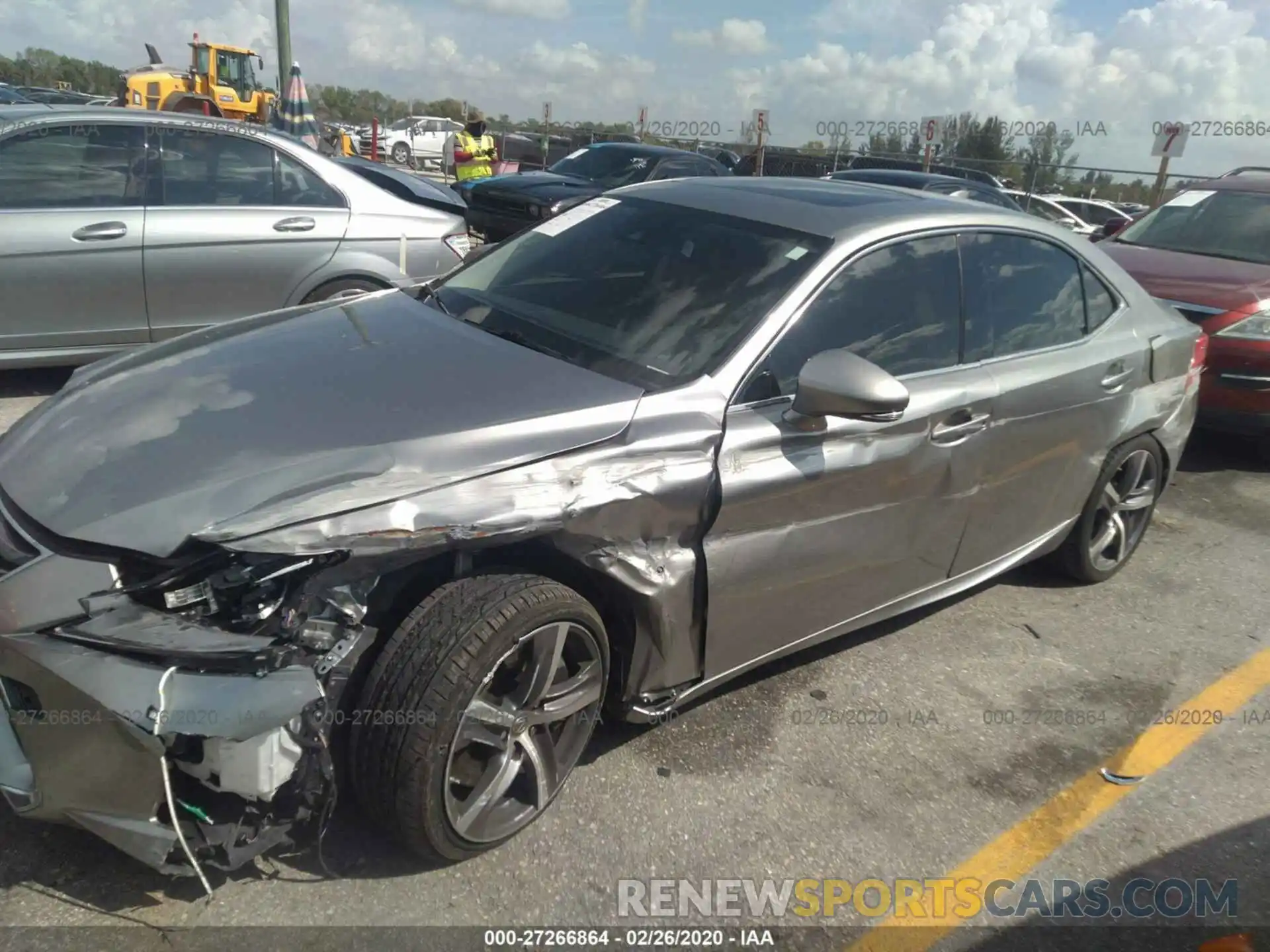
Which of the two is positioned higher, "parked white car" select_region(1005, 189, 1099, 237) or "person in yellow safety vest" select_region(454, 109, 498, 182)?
"person in yellow safety vest" select_region(454, 109, 498, 182)

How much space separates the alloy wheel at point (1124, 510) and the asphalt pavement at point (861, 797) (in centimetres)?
22

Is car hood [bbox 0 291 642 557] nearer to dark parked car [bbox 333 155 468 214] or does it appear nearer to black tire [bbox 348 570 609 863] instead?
black tire [bbox 348 570 609 863]

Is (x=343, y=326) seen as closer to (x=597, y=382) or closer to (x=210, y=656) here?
(x=597, y=382)

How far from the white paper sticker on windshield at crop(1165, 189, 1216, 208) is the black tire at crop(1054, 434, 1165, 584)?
4127 millimetres

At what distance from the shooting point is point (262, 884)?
7.78ft

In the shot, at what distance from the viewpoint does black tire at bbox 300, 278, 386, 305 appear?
5777 millimetres

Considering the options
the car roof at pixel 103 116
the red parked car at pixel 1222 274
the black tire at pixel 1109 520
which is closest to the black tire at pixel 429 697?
the black tire at pixel 1109 520

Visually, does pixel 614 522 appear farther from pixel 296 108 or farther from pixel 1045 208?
pixel 1045 208

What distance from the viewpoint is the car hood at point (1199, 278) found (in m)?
6.18

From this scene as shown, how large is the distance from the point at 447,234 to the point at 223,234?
1338 millimetres

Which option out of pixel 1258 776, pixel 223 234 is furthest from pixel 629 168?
pixel 1258 776

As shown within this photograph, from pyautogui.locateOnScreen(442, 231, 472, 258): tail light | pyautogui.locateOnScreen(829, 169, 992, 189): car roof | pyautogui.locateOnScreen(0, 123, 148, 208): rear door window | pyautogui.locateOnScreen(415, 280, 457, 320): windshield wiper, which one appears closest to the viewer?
pyautogui.locateOnScreen(415, 280, 457, 320): windshield wiper

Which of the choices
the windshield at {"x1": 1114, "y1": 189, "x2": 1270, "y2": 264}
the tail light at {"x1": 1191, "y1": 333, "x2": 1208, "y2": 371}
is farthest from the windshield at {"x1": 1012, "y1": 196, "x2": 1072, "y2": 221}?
the tail light at {"x1": 1191, "y1": 333, "x2": 1208, "y2": 371}

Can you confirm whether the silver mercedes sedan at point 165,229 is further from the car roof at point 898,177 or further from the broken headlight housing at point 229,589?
the car roof at point 898,177
